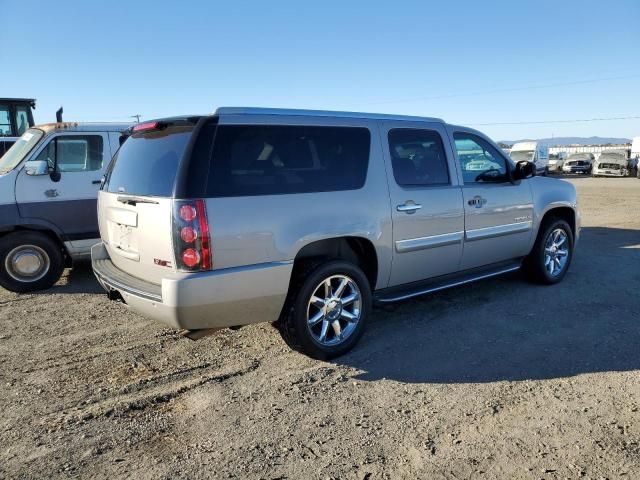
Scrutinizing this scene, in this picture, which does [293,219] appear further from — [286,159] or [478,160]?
[478,160]

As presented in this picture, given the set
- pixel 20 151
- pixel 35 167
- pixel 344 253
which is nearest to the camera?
pixel 344 253

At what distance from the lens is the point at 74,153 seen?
6.47 m

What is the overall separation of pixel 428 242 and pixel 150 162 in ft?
8.20

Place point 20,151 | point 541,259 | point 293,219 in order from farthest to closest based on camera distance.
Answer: point 20,151 → point 541,259 → point 293,219

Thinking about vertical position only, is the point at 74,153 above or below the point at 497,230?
above

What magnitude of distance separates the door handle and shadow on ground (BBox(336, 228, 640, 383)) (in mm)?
1068

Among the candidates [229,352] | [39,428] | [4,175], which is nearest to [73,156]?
[4,175]

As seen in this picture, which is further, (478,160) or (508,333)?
(478,160)

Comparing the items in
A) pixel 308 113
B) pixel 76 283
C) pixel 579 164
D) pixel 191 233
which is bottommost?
pixel 76 283

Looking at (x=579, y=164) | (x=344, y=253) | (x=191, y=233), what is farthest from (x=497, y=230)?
(x=579, y=164)

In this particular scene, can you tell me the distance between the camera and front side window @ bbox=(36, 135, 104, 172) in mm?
6309

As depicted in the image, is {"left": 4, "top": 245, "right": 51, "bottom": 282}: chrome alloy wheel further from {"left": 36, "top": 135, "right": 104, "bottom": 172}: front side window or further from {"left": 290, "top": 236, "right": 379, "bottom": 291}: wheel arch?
{"left": 290, "top": 236, "right": 379, "bottom": 291}: wheel arch

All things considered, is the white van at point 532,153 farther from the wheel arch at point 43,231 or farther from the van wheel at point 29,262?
the van wheel at point 29,262

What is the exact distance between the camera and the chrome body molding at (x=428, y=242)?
14.5 feet
